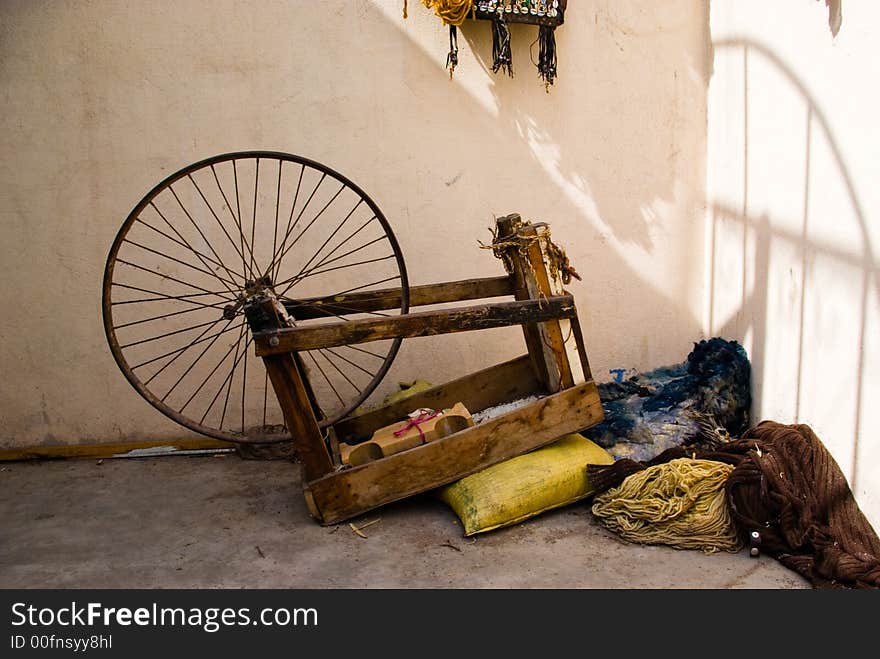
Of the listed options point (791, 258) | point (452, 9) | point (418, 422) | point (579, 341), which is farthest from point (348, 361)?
point (791, 258)

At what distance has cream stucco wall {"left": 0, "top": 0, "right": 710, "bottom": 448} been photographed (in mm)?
3867

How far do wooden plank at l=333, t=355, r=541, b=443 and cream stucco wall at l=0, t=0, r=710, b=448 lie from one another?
45 centimetres

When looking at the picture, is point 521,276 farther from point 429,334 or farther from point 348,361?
point 348,361

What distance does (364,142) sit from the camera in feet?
12.9

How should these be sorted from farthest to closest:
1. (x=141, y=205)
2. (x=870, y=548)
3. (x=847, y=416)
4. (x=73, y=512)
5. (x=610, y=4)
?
(x=610, y=4) → (x=73, y=512) → (x=141, y=205) → (x=847, y=416) → (x=870, y=548)

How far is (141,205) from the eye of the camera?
9.66 feet

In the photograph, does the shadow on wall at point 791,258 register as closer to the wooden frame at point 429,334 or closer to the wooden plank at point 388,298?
the wooden frame at point 429,334

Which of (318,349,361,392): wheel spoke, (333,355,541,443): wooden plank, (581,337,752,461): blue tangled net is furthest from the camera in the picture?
(318,349,361,392): wheel spoke

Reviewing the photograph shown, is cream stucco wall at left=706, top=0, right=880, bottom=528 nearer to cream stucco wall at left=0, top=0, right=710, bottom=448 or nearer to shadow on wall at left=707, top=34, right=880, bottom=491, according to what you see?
shadow on wall at left=707, top=34, right=880, bottom=491

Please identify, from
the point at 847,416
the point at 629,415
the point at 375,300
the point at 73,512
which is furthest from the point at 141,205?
the point at 847,416

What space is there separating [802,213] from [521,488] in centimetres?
135

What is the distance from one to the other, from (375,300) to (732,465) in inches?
55.7

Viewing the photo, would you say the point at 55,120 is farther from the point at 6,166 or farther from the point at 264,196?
the point at 264,196

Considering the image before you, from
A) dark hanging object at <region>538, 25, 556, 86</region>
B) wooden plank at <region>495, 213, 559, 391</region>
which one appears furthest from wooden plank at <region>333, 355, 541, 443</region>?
dark hanging object at <region>538, 25, 556, 86</region>
